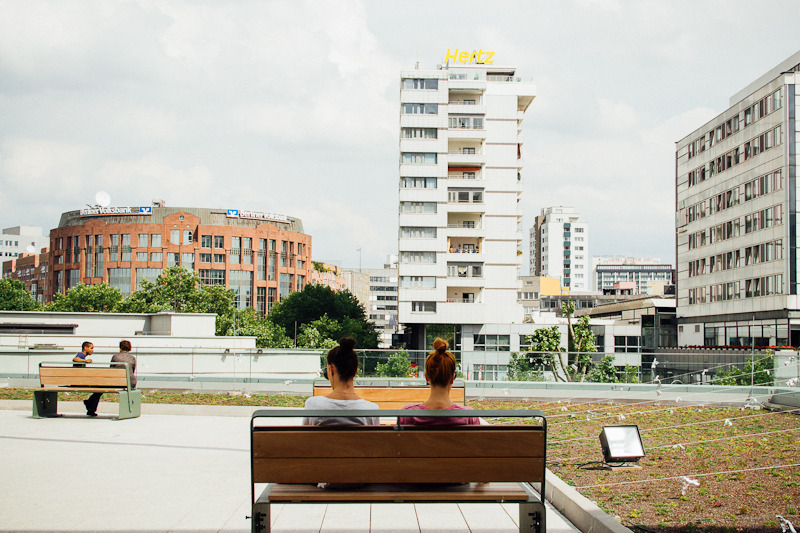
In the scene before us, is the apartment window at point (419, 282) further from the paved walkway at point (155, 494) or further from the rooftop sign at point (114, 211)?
the rooftop sign at point (114, 211)

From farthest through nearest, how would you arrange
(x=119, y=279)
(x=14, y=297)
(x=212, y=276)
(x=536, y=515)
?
(x=212, y=276) → (x=119, y=279) → (x=14, y=297) → (x=536, y=515)

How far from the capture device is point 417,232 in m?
71.6

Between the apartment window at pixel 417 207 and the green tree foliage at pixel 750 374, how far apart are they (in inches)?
2065

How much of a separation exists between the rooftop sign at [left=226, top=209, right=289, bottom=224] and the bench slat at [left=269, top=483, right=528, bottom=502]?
129m

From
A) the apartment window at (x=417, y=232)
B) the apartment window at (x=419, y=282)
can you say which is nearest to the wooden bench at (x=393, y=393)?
the apartment window at (x=419, y=282)

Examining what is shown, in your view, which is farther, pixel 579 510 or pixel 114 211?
pixel 114 211

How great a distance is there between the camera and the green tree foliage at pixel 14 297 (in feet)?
350

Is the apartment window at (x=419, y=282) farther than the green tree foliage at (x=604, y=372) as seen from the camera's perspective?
Yes

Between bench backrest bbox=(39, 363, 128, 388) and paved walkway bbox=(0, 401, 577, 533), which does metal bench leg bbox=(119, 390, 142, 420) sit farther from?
paved walkway bbox=(0, 401, 577, 533)

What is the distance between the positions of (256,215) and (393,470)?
131140mm

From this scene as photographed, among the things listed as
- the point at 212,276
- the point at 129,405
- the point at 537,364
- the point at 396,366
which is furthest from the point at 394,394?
the point at 212,276

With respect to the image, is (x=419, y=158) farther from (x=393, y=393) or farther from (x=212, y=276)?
(x=212, y=276)

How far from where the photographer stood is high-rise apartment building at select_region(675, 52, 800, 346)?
179 ft

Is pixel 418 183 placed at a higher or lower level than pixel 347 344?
higher
